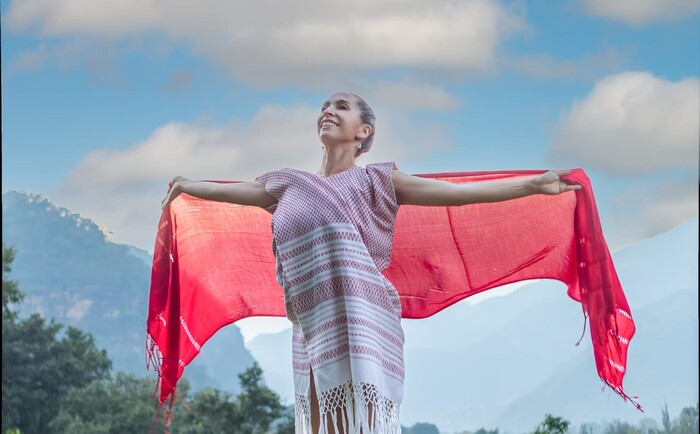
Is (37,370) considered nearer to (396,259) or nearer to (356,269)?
(396,259)

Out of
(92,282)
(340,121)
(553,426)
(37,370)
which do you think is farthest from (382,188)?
(92,282)

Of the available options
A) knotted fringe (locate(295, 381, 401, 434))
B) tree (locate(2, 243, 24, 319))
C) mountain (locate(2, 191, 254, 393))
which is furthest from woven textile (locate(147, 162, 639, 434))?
mountain (locate(2, 191, 254, 393))

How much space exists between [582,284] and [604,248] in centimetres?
10

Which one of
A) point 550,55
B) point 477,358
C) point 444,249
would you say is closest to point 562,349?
point 477,358

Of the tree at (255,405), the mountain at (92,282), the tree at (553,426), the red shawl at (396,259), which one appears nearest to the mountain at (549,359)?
the tree at (255,405)

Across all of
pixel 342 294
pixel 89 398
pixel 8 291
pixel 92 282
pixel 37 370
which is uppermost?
pixel 92 282

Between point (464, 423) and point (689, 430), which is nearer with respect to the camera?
point (689, 430)

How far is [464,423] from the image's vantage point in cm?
1409

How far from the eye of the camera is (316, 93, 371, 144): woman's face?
8.43 feet

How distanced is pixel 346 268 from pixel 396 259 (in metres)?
0.55

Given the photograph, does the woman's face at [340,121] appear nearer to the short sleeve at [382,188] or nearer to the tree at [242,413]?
the short sleeve at [382,188]

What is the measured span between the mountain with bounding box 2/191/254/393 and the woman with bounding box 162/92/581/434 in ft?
49.1

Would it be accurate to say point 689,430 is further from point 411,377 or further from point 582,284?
A: point 582,284

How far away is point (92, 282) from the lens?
18703 mm
